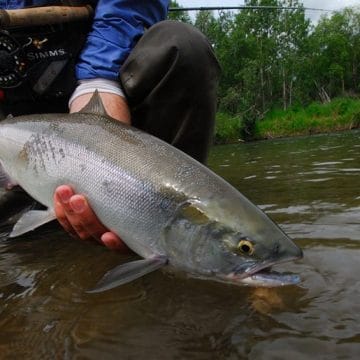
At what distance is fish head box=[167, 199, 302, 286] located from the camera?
1.38m

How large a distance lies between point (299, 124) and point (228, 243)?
26.4m

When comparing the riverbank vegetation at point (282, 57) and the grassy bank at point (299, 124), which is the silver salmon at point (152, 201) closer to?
the grassy bank at point (299, 124)

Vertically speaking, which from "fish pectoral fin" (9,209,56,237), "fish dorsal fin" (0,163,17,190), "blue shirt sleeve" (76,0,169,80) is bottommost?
"fish pectoral fin" (9,209,56,237)

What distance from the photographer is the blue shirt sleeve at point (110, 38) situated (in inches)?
97.3

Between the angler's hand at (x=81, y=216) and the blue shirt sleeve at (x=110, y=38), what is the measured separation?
88 cm

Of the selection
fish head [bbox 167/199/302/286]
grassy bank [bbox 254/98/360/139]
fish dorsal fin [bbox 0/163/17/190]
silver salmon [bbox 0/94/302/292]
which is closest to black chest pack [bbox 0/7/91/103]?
fish dorsal fin [bbox 0/163/17/190]

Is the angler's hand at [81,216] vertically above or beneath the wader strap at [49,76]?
beneath

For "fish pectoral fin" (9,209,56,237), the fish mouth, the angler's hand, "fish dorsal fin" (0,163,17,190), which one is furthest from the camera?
"fish dorsal fin" (0,163,17,190)

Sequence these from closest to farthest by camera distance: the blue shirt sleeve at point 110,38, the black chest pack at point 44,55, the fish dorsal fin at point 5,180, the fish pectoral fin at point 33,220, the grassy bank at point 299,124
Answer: the fish pectoral fin at point 33,220 → the fish dorsal fin at point 5,180 → the blue shirt sleeve at point 110,38 → the black chest pack at point 44,55 → the grassy bank at point 299,124

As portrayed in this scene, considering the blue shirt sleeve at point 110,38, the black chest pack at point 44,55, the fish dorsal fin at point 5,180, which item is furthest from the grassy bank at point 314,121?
the fish dorsal fin at point 5,180

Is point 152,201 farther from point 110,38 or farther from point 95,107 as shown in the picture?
point 110,38

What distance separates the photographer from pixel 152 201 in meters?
1.58

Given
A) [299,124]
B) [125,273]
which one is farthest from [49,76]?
[299,124]

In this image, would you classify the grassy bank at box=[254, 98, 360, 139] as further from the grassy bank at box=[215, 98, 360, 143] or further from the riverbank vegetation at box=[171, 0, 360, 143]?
the riverbank vegetation at box=[171, 0, 360, 143]
